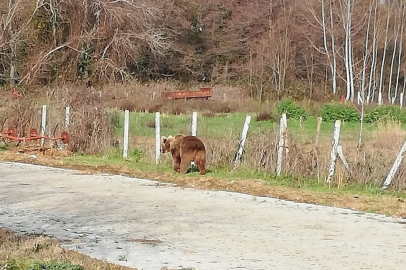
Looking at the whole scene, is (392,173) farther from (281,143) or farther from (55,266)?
(55,266)

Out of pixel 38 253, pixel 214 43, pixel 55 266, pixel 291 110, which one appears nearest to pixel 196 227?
pixel 38 253

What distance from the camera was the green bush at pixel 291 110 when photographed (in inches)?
1232

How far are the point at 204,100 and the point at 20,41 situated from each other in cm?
1233

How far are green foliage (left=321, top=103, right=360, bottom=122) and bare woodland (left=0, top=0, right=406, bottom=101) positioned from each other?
2.57m

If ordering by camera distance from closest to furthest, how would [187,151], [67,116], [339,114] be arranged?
[187,151] < [67,116] < [339,114]

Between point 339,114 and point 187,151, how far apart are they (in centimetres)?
1860

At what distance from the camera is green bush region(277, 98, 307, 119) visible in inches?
1232

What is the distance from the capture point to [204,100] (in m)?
38.1

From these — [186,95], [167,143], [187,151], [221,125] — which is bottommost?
[187,151]

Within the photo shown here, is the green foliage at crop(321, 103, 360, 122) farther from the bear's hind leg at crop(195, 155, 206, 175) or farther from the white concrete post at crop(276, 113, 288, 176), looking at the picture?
the bear's hind leg at crop(195, 155, 206, 175)

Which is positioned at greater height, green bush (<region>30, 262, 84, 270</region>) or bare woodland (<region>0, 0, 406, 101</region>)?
bare woodland (<region>0, 0, 406, 101</region>)

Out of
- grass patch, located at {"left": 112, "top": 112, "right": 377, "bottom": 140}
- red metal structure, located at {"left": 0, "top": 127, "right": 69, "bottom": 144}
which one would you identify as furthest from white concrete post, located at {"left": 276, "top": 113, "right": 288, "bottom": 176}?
grass patch, located at {"left": 112, "top": 112, "right": 377, "bottom": 140}

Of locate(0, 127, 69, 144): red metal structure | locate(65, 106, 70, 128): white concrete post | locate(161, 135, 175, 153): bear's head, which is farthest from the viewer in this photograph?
locate(65, 106, 70, 128): white concrete post

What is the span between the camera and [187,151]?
561 inches
